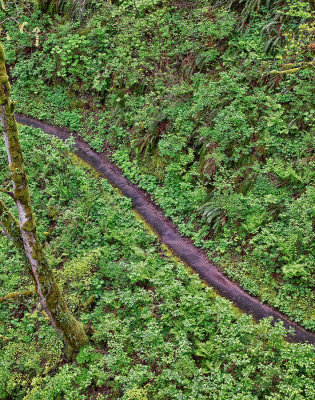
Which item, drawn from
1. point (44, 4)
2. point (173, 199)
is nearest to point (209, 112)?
point (173, 199)

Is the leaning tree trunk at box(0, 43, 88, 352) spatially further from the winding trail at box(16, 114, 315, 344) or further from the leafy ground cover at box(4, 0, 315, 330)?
the winding trail at box(16, 114, 315, 344)

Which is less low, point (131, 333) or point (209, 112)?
point (209, 112)

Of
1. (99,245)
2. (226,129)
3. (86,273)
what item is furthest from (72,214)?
(226,129)

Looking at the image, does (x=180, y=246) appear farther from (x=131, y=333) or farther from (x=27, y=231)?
(x=27, y=231)

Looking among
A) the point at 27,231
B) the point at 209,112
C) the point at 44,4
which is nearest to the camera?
the point at 27,231

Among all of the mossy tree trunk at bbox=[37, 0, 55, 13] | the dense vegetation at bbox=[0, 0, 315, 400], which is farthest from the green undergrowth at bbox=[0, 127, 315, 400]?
the mossy tree trunk at bbox=[37, 0, 55, 13]

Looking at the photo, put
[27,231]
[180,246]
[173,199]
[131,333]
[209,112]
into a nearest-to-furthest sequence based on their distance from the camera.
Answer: [27,231] → [131,333] → [180,246] → [173,199] → [209,112]

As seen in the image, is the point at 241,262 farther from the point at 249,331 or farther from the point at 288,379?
the point at 288,379
